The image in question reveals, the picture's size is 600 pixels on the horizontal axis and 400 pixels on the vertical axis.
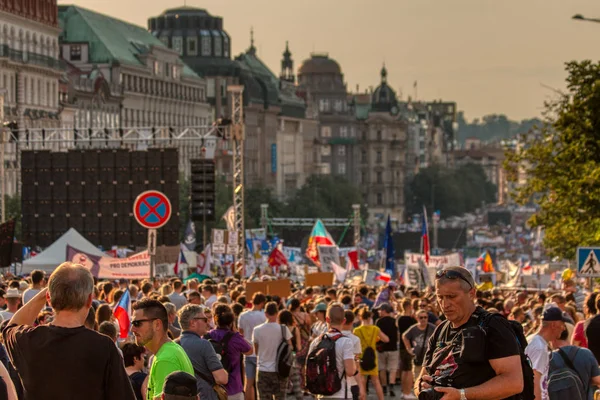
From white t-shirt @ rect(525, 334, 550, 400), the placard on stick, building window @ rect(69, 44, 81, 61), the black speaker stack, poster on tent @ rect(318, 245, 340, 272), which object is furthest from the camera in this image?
building window @ rect(69, 44, 81, 61)

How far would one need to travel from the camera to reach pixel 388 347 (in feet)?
83.3

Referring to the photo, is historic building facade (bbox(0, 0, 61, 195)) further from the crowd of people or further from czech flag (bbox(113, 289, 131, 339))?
czech flag (bbox(113, 289, 131, 339))

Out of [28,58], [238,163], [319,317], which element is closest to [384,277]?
[238,163]

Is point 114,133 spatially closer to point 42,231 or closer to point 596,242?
point 42,231

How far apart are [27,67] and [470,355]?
80532 mm

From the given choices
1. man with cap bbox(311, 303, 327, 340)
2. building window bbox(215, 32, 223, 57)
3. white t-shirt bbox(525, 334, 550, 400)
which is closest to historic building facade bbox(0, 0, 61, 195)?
man with cap bbox(311, 303, 327, 340)

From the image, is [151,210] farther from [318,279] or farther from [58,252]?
[318,279]

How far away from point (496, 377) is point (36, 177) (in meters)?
40.6

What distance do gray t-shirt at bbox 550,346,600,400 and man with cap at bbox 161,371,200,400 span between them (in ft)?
17.2

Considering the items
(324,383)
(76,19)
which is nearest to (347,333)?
(324,383)

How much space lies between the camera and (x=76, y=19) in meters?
117

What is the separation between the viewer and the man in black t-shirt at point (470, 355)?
9.70m

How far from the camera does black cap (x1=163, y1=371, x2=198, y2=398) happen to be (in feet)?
30.2

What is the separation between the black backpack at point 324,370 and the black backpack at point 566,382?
341 centimetres
